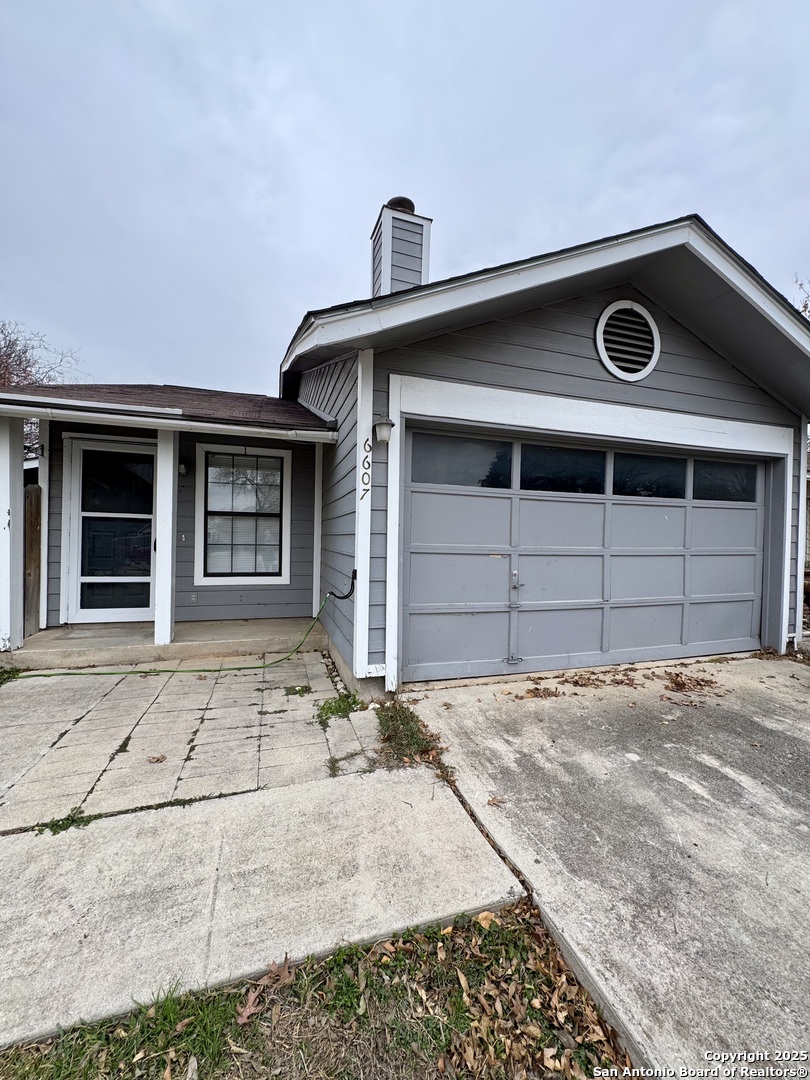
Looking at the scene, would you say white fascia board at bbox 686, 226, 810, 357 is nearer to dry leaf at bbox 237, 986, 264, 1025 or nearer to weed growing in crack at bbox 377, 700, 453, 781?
weed growing in crack at bbox 377, 700, 453, 781

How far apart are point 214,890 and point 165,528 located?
3396 mm

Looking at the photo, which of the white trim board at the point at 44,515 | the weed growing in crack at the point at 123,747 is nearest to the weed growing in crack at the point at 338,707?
the weed growing in crack at the point at 123,747

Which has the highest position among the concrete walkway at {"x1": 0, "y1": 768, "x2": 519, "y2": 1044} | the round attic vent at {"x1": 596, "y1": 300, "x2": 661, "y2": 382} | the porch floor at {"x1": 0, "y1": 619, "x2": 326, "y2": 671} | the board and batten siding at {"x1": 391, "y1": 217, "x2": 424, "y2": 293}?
the board and batten siding at {"x1": 391, "y1": 217, "x2": 424, "y2": 293}

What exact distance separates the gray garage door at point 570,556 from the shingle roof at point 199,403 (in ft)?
5.82

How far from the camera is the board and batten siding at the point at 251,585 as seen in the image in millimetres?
5547

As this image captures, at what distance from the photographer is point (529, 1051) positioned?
1304 mm

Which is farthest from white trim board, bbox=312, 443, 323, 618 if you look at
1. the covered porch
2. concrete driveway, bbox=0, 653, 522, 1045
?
concrete driveway, bbox=0, 653, 522, 1045

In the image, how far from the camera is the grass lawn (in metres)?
1.25

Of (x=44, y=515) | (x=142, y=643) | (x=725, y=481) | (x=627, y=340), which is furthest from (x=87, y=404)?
(x=725, y=481)

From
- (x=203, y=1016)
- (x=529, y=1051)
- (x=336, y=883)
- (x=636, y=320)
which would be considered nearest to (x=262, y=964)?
(x=203, y=1016)

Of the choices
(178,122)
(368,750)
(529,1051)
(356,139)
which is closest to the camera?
(529,1051)

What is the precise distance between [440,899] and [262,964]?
0.66 m

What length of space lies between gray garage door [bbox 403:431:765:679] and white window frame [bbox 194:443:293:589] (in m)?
2.62

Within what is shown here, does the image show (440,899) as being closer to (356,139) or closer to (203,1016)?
(203,1016)
